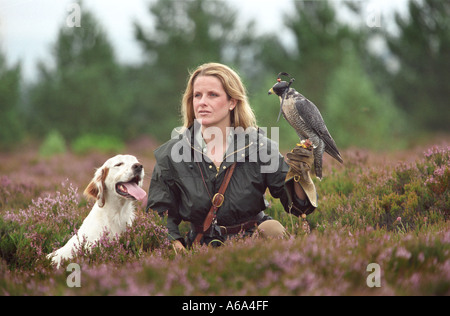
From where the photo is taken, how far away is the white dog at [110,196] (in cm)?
382

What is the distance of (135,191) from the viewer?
3816mm

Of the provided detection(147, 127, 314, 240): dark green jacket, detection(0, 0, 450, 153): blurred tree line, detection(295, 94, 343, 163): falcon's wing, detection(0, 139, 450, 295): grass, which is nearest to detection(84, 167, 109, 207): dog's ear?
detection(0, 139, 450, 295): grass

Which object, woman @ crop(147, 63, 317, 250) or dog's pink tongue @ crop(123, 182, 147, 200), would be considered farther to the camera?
woman @ crop(147, 63, 317, 250)

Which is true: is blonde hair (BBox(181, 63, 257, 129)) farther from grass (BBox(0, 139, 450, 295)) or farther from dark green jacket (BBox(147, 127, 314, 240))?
grass (BBox(0, 139, 450, 295))

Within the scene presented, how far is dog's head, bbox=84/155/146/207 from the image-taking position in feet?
12.5

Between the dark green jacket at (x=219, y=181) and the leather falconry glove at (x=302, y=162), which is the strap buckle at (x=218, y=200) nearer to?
the dark green jacket at (x=219, y=181)

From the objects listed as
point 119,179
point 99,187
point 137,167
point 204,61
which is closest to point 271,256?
point 137,167

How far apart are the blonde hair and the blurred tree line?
16.7 m

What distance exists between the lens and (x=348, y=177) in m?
6.48

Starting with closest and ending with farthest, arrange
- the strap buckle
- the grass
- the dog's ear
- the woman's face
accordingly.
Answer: the grass < the dog's ear < the strap buckle < the woman's face

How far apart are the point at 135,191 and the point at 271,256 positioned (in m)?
1.39

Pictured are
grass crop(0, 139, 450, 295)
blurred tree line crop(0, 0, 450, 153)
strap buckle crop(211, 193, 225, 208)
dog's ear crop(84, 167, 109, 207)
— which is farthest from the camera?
blurred tree line crop(0, 0, 450, 153)

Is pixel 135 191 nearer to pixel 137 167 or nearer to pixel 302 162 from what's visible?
pixel 137 167
